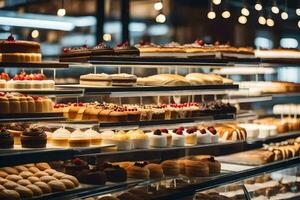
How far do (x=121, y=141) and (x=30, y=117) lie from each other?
4.48 feet

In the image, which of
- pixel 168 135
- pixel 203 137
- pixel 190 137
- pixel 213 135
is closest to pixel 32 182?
pixel 168 135

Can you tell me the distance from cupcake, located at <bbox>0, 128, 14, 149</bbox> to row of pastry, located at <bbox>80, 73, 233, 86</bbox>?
1.33 metres

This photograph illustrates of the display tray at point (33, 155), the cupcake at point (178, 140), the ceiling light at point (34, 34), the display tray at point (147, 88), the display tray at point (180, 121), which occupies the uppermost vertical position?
the ceiling light at point (34, 34)

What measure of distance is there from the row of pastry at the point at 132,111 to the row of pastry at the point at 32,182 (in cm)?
69

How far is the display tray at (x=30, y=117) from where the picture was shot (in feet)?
18.9

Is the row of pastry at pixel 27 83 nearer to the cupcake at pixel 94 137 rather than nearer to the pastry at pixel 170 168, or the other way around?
the cupcake at pixel 94 137

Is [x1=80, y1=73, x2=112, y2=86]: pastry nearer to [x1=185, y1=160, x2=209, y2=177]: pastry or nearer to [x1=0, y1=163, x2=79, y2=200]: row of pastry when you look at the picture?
[x1=0, y1=163, x2=79, y2=200]: row of pastry

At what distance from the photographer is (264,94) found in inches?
383

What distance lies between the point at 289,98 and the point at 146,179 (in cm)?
574

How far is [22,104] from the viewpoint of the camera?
19.6ft

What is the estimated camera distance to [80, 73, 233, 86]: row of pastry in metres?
6.89

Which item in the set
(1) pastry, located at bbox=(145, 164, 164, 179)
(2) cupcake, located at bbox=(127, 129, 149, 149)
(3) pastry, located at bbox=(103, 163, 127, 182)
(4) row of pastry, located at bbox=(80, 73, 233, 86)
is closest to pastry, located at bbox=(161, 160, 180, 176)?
(1) pastry, located at bbox=(145, 164, 164, 179)

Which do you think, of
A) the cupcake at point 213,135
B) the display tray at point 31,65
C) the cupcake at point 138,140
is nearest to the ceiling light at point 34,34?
the display tray at point 31,65

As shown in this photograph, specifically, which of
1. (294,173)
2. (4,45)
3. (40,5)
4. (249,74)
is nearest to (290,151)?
(294,173)
